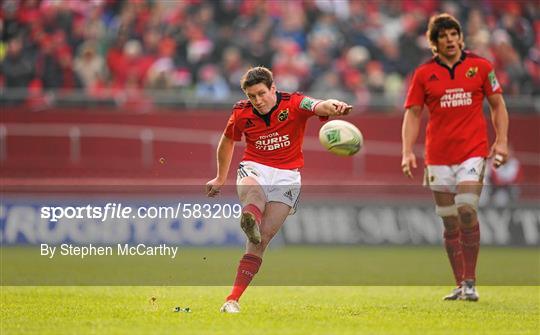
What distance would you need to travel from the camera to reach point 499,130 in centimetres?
1137

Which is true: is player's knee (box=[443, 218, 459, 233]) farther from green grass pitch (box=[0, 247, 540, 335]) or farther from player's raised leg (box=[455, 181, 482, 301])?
green grass pitch (box=[0, 247, 540, 335])

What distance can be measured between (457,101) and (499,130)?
1.69 feet

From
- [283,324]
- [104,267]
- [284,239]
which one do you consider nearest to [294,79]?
[284,239]

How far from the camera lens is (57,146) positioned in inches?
796

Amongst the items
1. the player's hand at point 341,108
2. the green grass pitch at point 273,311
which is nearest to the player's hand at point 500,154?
the green grass pitch at point 273,311

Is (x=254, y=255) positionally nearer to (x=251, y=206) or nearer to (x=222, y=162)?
(x=251, y=206)

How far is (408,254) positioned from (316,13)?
680 cm

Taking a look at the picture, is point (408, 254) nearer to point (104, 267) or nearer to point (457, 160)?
point (104, 267)

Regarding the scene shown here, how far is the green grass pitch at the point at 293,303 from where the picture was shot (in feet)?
28.4

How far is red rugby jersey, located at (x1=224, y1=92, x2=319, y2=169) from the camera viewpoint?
32.7 ft

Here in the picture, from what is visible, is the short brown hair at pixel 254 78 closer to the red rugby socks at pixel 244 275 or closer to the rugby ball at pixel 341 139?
the rugby ball at pixel 341 139

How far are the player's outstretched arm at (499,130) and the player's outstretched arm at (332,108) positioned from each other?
248 centimetres

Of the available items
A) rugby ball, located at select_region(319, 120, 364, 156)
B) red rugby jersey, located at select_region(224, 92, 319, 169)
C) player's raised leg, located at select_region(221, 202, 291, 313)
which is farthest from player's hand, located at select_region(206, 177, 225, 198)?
rugby ball, located at select_region(319, 120, 364, 156)

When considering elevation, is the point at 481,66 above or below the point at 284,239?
above
